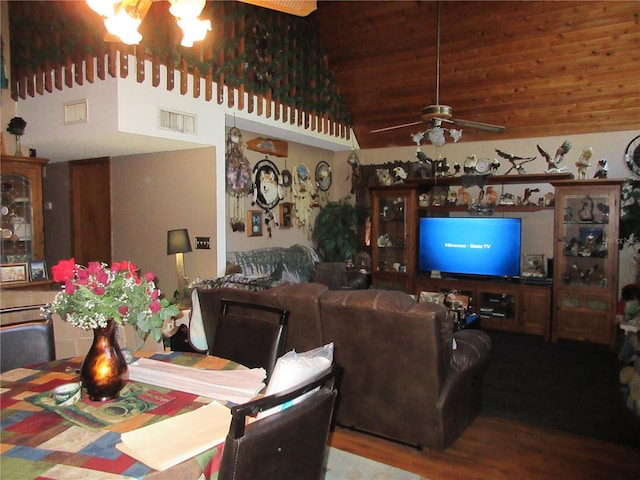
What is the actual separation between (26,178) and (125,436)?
423 cm

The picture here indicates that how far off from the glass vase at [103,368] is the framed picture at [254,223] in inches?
172

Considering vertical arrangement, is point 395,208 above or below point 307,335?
above

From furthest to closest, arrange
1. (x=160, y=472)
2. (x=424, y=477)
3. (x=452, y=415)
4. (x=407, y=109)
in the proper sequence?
(x=407, y=109)
(x=452, y=415)
(x=424, y=477)
(x=160, y=472)

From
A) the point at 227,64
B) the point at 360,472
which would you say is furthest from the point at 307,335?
the point at 227,64

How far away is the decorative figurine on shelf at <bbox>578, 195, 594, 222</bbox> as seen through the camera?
16.6 ft

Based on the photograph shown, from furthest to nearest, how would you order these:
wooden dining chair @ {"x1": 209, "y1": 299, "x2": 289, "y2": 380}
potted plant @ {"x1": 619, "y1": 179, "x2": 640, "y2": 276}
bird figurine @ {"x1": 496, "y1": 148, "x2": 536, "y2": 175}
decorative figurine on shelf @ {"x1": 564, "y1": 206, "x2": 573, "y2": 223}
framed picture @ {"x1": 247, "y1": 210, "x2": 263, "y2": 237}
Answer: framed picture @ {"x1": 247, "y1": 210, "x2": 263, "y2": 237}
bird figurine @ {"x1": 496, "y1": 148, "x2": 536, "y2": 175}
decorative figurine on shelf @ {"x1": 564, "y1": 206, "x2": 573, "y2": 223}
potted plant @ {"x1": 619, "y1": 179, "x2": 640, "y2": 276}
wooden dining chair @ {"x1": 209, "y1": 299, "x2": 289, "y2": 380}

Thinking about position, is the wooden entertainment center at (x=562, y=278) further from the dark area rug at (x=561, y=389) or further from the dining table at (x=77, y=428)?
the dining table at (x=77, y=428)

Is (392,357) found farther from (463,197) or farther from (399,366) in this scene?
(463,197)

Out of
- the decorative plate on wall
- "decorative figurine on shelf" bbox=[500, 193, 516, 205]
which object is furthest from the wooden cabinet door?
"decorative figurine on shelf" bbox=[500, 193, 516, 205]

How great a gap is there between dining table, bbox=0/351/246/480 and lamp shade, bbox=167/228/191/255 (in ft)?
8.90

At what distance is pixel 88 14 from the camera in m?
3.97

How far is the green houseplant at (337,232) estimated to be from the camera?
6910 mm

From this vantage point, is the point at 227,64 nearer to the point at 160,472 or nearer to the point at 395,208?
the point at 395,208

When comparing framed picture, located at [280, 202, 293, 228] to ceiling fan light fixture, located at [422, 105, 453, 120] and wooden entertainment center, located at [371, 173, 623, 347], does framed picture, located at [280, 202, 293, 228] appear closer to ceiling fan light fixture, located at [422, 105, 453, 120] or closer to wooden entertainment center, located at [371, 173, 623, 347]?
wooden entertainment center, located at [371, 173, 623, 347]
